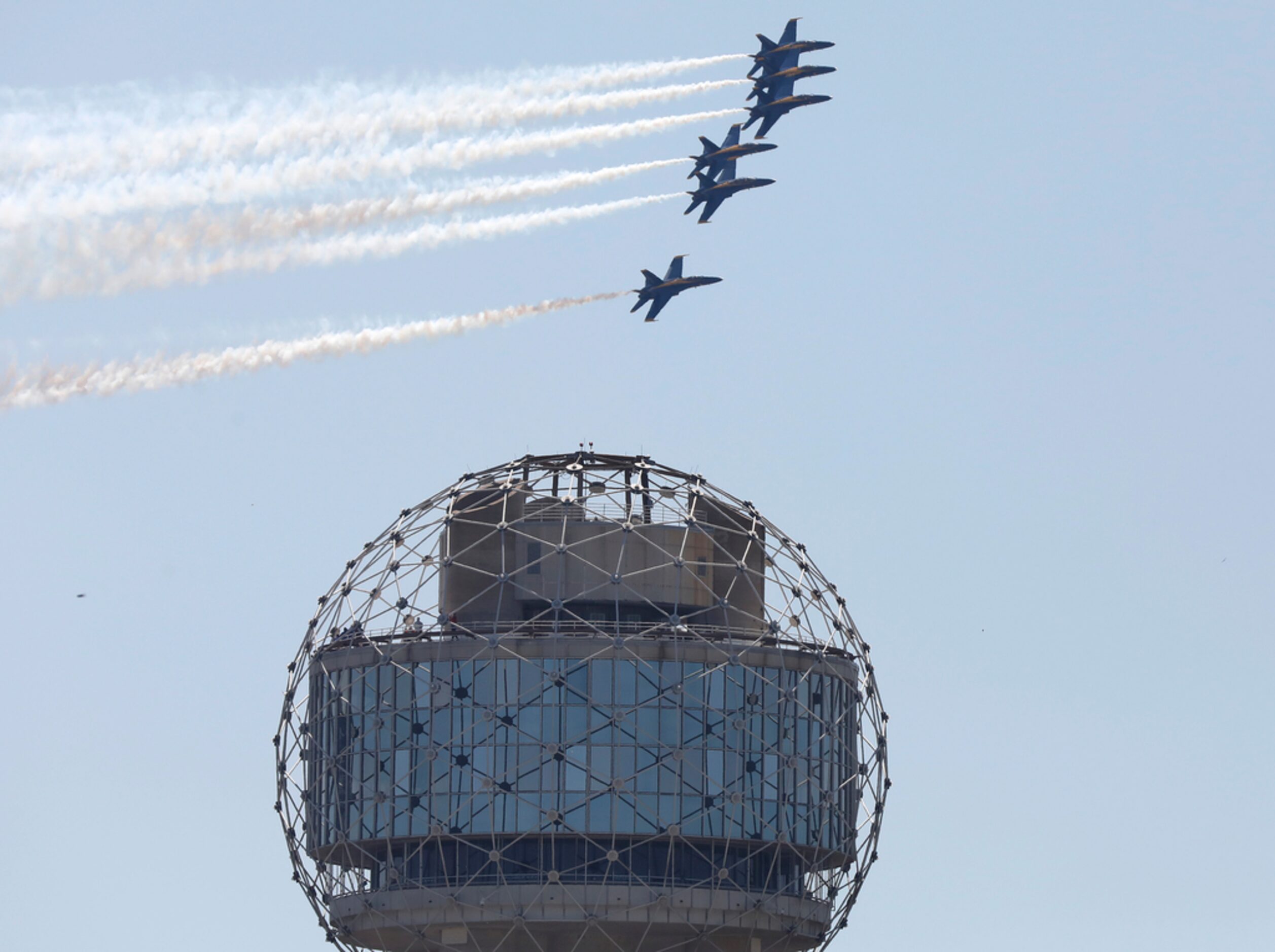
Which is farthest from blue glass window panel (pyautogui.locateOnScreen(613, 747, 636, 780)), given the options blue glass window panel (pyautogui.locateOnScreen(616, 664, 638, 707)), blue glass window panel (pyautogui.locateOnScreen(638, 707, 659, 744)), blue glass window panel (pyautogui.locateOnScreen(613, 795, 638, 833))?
blue glass window panel (pyautogui.locateOnScreen(616, 664, 638, 707))

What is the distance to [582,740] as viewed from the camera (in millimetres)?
115750

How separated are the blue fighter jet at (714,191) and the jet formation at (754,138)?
0.03 metres

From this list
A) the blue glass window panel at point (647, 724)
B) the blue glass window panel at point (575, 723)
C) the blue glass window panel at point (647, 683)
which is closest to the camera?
the blue glass window panel at point (575, 723)

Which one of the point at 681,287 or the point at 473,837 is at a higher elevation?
the point at 681,287

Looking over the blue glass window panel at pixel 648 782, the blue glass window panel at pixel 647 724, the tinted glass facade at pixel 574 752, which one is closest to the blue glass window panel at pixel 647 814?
the tinted glass facade at pixel 574 752

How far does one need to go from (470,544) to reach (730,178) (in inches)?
1546

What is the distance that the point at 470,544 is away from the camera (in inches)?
4764

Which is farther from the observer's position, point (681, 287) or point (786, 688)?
point (681, 287)

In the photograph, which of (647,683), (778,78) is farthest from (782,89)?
(647,683)

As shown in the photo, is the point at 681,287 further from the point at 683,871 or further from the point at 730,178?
the point at 683,871

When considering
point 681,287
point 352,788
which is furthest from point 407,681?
point 681,287

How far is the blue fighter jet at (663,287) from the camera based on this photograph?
15012cm

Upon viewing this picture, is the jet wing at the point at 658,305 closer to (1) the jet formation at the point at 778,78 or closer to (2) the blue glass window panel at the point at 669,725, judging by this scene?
(1) the jet formation at the point at 778,78

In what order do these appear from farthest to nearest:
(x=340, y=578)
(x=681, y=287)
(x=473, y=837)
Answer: (x=681, y=287), (x=340, y=578), (x=473, y=837)
